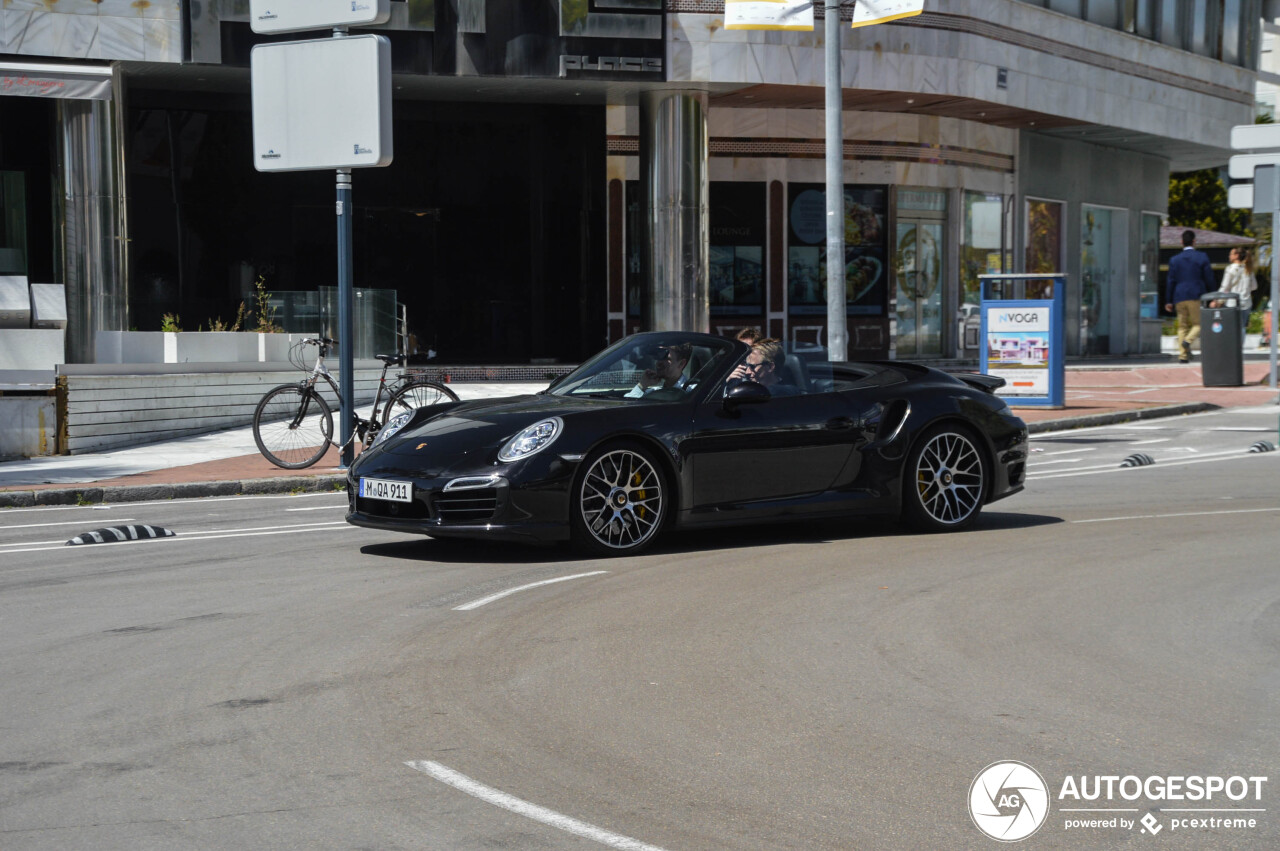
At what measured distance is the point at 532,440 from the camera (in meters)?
8.48

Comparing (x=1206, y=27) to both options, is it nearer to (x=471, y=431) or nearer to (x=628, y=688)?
(x=471, y=431)

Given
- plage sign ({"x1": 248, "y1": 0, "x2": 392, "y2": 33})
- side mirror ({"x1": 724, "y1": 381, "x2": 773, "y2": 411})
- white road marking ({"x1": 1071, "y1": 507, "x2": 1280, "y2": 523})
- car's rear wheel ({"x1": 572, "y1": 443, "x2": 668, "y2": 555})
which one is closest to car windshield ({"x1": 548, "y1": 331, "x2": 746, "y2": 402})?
side mirror ({"x1": 724, "y1": 381, "x2": 773, "y2": 411})

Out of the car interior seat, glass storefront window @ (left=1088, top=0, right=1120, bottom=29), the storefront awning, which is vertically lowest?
the car interior seat

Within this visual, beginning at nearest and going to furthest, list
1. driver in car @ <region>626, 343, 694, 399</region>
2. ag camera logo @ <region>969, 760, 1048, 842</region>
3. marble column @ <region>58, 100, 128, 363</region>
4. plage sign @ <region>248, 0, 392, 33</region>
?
ag camera logo @ <region>969, 760, 1048, 842</region> → driver in car @ <region>626, 343, 694, 399</region> → plage sign @ <region>248, 0, 392, 33</region> → marble column @ <region>58, 100, 128, 363</region>

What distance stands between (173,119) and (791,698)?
75.4 ft

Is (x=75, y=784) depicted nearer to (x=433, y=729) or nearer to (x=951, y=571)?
(x=433, y=729)

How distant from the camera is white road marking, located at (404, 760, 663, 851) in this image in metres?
3.96

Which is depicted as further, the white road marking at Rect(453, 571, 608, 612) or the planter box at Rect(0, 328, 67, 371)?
the planter box at Rect(0, 328, 67, 371)

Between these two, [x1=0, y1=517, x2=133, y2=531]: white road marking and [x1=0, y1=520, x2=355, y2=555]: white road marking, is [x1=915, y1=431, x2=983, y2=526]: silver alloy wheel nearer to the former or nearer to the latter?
[x1=0, y1=520, x2=355, y2=555]: white road marking

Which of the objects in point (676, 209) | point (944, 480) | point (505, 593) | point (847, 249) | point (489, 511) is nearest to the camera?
point (505, 593)

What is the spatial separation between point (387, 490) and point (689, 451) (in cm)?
172

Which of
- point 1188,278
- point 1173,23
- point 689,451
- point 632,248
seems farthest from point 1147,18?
point 689,451

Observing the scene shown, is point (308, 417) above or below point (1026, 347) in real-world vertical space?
A: below

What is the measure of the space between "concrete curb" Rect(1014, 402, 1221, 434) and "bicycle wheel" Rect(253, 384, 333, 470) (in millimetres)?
7927
